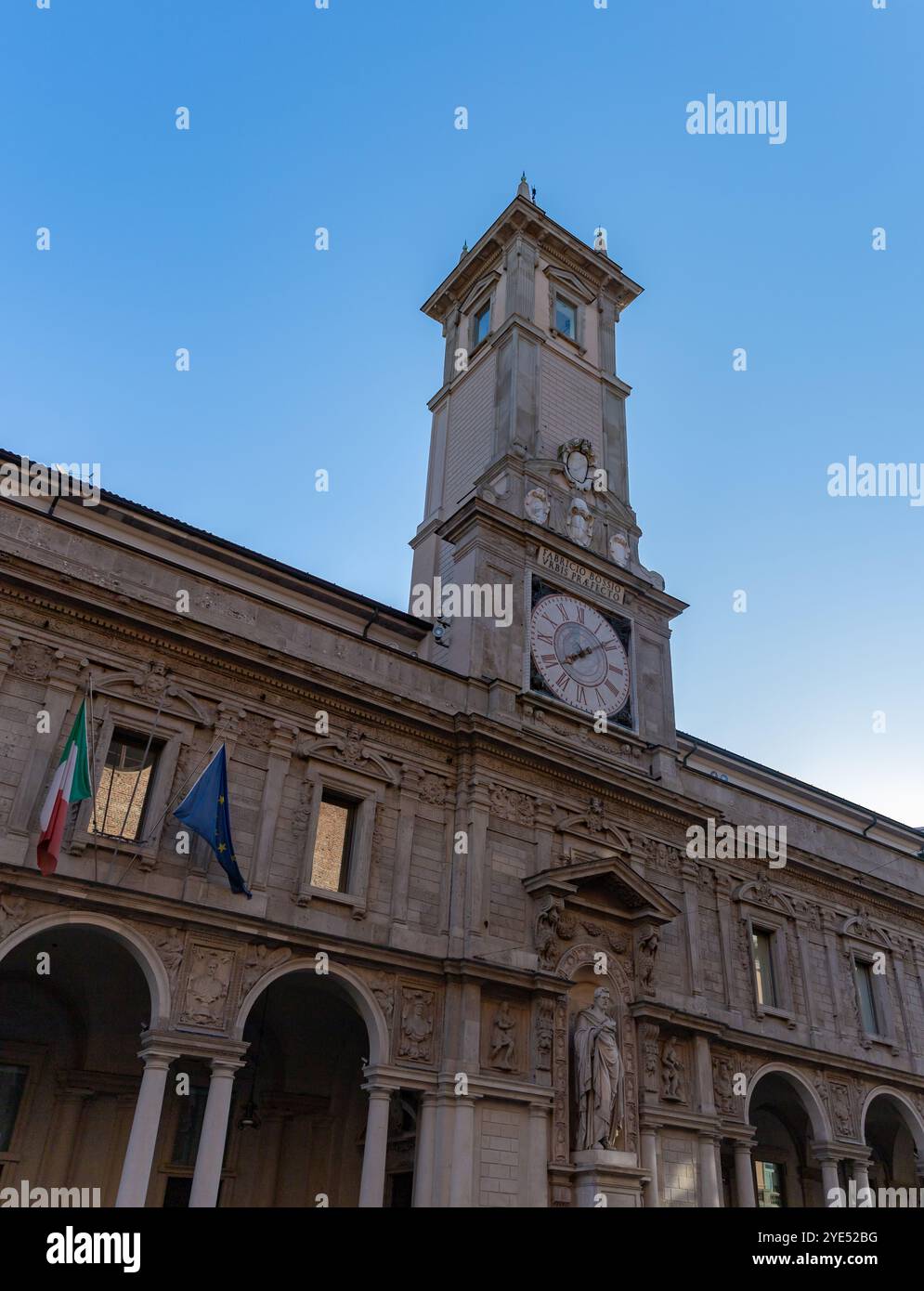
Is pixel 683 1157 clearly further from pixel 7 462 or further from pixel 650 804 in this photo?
pixel 7 462

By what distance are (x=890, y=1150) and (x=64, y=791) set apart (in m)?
23.4

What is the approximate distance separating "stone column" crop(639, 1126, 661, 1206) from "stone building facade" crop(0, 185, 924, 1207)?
0.07 m

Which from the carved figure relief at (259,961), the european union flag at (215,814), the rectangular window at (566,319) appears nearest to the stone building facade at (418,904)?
the carved figure relief at (259,961)

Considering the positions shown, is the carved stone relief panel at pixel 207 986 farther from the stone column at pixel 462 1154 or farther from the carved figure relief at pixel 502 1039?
the carved figure relief at pixel 502 1039

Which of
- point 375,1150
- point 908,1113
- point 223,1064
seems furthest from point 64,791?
point 908,1113

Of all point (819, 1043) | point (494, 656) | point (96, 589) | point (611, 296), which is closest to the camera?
point (96, 589)

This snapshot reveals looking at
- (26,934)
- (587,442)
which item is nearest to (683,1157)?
(26,934)

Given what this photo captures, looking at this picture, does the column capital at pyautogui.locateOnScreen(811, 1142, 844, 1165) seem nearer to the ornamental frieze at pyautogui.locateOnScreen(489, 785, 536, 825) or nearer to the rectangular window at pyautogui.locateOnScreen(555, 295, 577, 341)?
the ornamental frieze at pyautogui.locateOnScreen(489, 785, 536, 825)

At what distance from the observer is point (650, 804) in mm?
21672

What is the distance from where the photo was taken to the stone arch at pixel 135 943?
14.2m

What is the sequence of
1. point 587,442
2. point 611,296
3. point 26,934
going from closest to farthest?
point 26,934
point 587,442
point 611,296

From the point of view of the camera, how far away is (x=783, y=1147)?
24.2 metres

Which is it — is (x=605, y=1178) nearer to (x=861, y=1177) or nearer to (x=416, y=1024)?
(x=416, y=1024)
